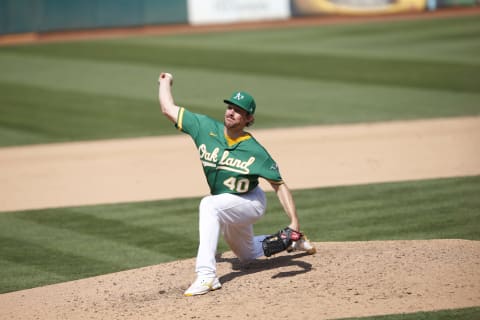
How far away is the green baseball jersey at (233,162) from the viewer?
25.6 ft

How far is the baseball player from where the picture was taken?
766 cm

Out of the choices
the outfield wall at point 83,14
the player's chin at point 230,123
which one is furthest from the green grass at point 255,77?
the player's chin at point 230,123

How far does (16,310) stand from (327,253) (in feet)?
9.50

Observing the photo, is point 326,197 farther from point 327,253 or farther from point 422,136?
point 422,136

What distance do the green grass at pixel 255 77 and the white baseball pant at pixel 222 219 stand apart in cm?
796

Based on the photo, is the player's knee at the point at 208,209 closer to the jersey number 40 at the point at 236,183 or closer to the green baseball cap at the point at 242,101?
the jersey number 40 at the point at 236,183

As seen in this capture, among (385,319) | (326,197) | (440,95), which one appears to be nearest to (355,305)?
(385,319)

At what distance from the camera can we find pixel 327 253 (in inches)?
341

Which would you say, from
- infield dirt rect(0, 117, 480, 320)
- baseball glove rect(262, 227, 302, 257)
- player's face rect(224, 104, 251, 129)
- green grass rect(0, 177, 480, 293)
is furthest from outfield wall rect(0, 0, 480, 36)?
baseball glove rect(262, 227, 302, 257)

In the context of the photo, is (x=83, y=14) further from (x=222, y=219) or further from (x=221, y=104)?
(x=222, y=219)

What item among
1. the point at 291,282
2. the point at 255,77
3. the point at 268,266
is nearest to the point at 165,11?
the point at 255,77

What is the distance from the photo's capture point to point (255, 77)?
66.4 ft

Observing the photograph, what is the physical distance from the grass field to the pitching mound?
1.38 ft

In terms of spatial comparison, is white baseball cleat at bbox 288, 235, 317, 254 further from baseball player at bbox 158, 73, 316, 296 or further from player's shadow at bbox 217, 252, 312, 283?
baseball player at bbox 158, 73, 316, 296
